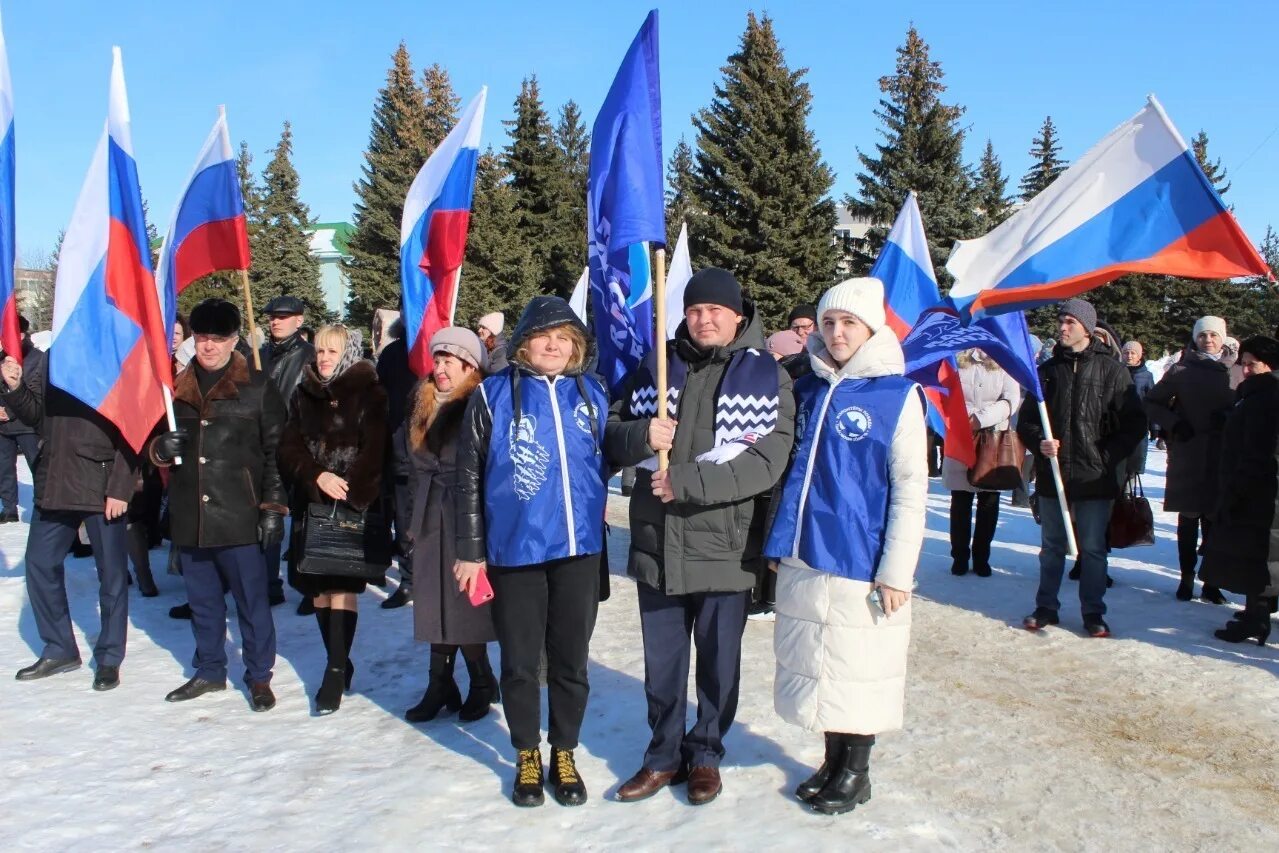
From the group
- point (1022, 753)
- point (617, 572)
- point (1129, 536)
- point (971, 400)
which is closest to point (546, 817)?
point (1022, 753)

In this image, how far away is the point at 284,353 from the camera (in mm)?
7051

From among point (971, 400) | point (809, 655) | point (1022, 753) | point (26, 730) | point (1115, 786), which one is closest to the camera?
point (809, 655)

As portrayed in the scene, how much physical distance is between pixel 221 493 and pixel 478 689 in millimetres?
1717

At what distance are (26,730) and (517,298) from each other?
30.3 m

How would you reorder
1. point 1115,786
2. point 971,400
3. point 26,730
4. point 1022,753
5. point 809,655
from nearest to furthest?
point 809,655 → point 1115,786 → point 1022,753 → point 26,730 → point 971,400

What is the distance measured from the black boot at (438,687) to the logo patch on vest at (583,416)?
163 cm

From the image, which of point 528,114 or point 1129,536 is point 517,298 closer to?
point 528,114

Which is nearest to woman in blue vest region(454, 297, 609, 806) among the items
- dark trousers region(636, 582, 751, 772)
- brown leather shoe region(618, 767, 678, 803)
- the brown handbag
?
brown leather shoe region(618, 767, 678, 803)

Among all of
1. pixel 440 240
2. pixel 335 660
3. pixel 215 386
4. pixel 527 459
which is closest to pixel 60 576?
pixel 215 386

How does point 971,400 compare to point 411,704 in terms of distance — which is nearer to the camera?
point 411,704

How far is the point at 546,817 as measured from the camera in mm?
3678

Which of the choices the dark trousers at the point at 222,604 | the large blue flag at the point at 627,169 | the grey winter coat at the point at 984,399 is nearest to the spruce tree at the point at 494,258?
the grey winter coat at the point at 984,399

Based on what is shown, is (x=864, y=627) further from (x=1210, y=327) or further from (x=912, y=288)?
(x=1210, y=327)

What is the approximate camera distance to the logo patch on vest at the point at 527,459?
149 inches
